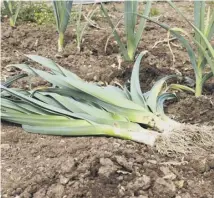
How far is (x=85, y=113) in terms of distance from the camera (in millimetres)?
2098

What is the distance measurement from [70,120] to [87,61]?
1.01 metres

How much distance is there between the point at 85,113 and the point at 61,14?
1158mm

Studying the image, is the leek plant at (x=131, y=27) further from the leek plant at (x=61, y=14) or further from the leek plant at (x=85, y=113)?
the leek plant at (x=85, y=113)

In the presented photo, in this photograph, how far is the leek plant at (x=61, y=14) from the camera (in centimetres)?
301

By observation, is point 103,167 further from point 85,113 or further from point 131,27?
point 131,27

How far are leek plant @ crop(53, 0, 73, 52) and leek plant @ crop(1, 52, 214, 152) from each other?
936 mm

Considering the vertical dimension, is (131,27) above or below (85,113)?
above

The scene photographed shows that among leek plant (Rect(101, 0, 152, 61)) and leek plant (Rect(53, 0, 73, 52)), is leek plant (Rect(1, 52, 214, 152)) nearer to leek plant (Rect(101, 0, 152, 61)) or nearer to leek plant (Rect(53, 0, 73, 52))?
leek plant (Rect(101, 0, 152, 61))

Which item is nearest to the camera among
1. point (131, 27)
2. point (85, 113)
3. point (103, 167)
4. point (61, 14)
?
point (103, 167)

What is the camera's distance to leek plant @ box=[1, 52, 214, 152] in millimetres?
2053

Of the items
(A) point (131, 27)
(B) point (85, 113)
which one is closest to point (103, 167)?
(B) point (85, 113)

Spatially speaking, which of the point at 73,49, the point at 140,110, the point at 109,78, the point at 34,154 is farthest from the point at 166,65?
the point at 34,154

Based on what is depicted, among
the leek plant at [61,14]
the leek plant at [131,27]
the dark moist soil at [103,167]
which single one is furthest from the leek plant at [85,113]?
the leek plant at [61,14]

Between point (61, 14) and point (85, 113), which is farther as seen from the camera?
point (61, 14)
